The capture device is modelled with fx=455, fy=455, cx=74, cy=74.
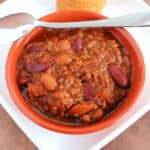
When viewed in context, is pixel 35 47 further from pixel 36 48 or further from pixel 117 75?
pixel 117 75

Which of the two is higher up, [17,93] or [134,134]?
[17,93]

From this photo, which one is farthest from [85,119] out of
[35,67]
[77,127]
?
[35,67]

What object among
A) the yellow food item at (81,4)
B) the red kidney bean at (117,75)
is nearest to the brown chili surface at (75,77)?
the red kidney bean at (117,75)

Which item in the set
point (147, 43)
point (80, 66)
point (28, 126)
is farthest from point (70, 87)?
point (147, 43)

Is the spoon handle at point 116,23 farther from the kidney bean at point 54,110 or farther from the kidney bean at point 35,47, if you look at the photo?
the kidney bean at point 54,110

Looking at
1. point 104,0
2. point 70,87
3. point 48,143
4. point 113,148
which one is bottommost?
point 113,148

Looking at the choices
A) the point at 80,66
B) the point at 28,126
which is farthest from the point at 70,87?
the point at 28,126

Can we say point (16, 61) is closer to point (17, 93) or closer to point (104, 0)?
point (17, 93)

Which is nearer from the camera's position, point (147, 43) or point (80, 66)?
point (80, 66)
